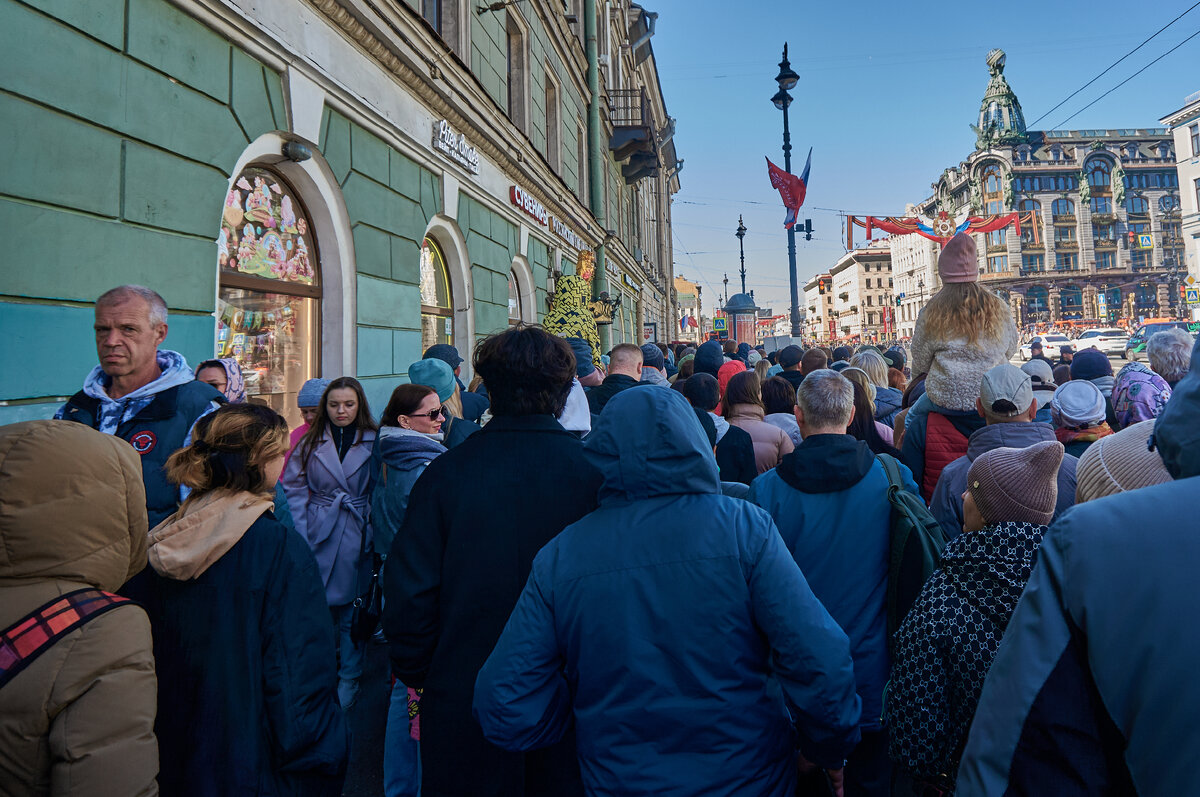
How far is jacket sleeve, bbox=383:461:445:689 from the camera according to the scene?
6.23 feet

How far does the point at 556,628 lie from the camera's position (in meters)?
1.56

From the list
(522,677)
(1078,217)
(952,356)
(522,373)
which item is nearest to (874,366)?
(952,356)

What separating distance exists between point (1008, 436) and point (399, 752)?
9.34 ft

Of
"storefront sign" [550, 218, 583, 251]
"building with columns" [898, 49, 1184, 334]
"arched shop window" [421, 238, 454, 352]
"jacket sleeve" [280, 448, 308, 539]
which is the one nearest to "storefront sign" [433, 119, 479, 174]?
"arched shop window" [421, 238, 454, 352]

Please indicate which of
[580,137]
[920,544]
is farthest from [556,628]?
[580,137]

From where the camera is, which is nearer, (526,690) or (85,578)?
(85,578)

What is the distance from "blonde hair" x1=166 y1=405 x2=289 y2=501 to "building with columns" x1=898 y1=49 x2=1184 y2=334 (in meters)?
79.2

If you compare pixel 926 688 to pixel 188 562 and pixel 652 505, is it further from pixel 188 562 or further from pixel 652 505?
pixel 188 562

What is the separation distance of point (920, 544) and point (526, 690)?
141cm

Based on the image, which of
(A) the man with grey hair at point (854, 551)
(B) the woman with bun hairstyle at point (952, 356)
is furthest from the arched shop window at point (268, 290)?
(B) the woman with bun hairstyle at point (952, 356)

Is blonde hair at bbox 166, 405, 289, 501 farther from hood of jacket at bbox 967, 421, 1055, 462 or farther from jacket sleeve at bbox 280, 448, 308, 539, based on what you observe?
hood of jacket at bbox 967, 421, 1055, 462

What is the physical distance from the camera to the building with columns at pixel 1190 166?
41719 millimetres

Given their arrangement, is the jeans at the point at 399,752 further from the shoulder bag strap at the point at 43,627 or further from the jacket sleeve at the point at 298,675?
the shoulder bag strap at the point at 43,627

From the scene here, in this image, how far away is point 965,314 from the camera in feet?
12.2
